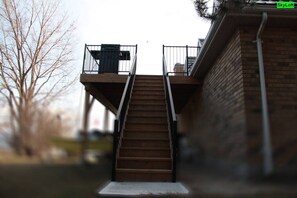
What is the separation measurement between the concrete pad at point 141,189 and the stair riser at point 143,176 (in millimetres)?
184

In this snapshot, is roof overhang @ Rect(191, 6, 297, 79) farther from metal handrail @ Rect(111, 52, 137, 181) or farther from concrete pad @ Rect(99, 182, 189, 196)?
concrete pad @ Rect(99, 182, 189, 196)

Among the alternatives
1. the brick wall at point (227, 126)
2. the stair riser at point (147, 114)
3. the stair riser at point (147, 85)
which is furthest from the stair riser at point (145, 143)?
the stair riser at point (147, 85)

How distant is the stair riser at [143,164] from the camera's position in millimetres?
4266

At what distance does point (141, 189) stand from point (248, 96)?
1.74 m

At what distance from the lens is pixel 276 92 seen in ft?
10.0

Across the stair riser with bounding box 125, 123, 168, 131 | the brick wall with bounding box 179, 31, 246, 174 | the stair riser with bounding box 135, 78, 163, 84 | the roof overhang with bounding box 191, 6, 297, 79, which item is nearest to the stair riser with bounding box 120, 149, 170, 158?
the stair riser with bounding box 125, 123, 168, 131

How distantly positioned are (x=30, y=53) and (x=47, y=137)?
1582 millimetres

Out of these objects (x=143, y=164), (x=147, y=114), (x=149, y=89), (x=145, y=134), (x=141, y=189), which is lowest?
(x=141, y=189)

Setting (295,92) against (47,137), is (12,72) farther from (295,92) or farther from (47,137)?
(295,92)

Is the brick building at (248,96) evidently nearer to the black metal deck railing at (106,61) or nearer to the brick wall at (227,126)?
the brick wall at (227,126)

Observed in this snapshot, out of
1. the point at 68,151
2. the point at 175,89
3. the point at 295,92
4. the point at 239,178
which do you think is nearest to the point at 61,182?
the point at 68,151

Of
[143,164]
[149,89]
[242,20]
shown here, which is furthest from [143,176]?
[149,89]

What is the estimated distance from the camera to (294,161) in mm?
2078

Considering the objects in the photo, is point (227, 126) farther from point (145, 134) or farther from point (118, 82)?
point (118, 82)
